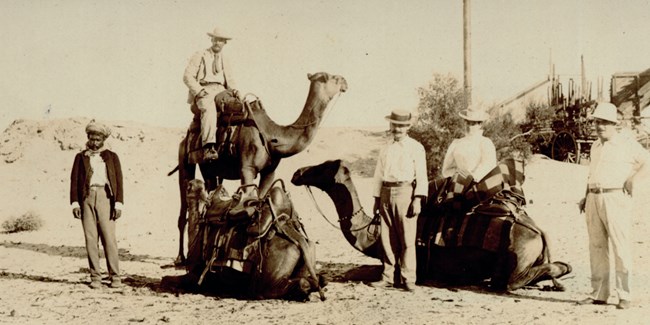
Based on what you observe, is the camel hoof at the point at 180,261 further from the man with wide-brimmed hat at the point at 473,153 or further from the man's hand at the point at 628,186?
the man's hand at the point at 628,186

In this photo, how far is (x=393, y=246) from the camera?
8852mm

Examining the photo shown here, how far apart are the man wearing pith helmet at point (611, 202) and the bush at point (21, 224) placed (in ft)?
48.8

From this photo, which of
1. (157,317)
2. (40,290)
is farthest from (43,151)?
(157,317)

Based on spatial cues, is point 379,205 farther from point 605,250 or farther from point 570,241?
point 570,241

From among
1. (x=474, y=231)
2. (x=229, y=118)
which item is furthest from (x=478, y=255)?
(x=229, y=118)

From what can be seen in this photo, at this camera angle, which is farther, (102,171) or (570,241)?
(570,241)

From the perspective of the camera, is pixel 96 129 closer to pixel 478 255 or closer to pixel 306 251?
pixel 306 251

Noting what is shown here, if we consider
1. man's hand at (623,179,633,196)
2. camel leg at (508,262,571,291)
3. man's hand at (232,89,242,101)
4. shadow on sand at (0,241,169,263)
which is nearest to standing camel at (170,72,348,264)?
man's hand at (232,89,242,101)

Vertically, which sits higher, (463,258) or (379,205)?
(379,205)

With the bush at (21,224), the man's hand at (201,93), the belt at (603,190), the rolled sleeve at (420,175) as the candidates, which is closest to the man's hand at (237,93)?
the man's hand at (201,93)

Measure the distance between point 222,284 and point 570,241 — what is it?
22.2ft

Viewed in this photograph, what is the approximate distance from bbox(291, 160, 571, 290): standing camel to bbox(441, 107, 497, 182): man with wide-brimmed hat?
1.82ft

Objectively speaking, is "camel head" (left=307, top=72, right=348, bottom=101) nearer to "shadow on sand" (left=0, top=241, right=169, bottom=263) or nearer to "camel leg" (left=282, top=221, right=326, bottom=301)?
"camel leg" (left=282, top=221, right=326, bottom=301)

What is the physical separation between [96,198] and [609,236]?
5.56 metres
